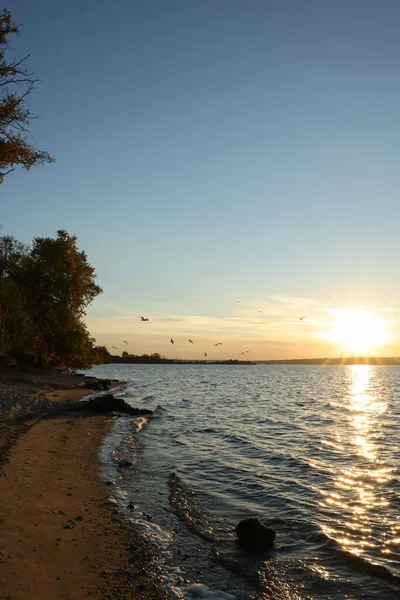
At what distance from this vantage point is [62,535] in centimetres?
1055

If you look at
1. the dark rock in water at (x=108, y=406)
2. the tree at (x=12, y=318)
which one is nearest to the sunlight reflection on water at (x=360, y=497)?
the dark rock in water at (x=108, y=406)

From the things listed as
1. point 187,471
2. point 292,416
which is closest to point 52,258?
point 292,416

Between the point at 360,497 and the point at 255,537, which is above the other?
the point at 255,537

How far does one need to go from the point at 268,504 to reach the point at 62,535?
7288 mm

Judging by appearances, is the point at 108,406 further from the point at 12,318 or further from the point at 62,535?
the point at 62,535

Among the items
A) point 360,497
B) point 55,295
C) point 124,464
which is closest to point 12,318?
point 55,295

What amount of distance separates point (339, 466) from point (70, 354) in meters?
40.6

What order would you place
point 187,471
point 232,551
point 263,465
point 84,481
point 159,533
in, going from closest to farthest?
1. point 232,551
2. point 159,533
3. point 84,481
4. point 187,471
5. point 263,465

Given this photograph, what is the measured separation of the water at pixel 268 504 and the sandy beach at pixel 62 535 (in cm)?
75

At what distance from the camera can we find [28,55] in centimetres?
1438

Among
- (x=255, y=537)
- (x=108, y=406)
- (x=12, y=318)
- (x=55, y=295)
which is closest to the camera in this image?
(x=255, y=537)

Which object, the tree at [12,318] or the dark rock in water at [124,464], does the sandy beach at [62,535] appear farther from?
the tree at [12,318]

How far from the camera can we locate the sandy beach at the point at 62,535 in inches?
327

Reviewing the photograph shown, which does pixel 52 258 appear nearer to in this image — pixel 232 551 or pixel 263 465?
pixel 263 465
